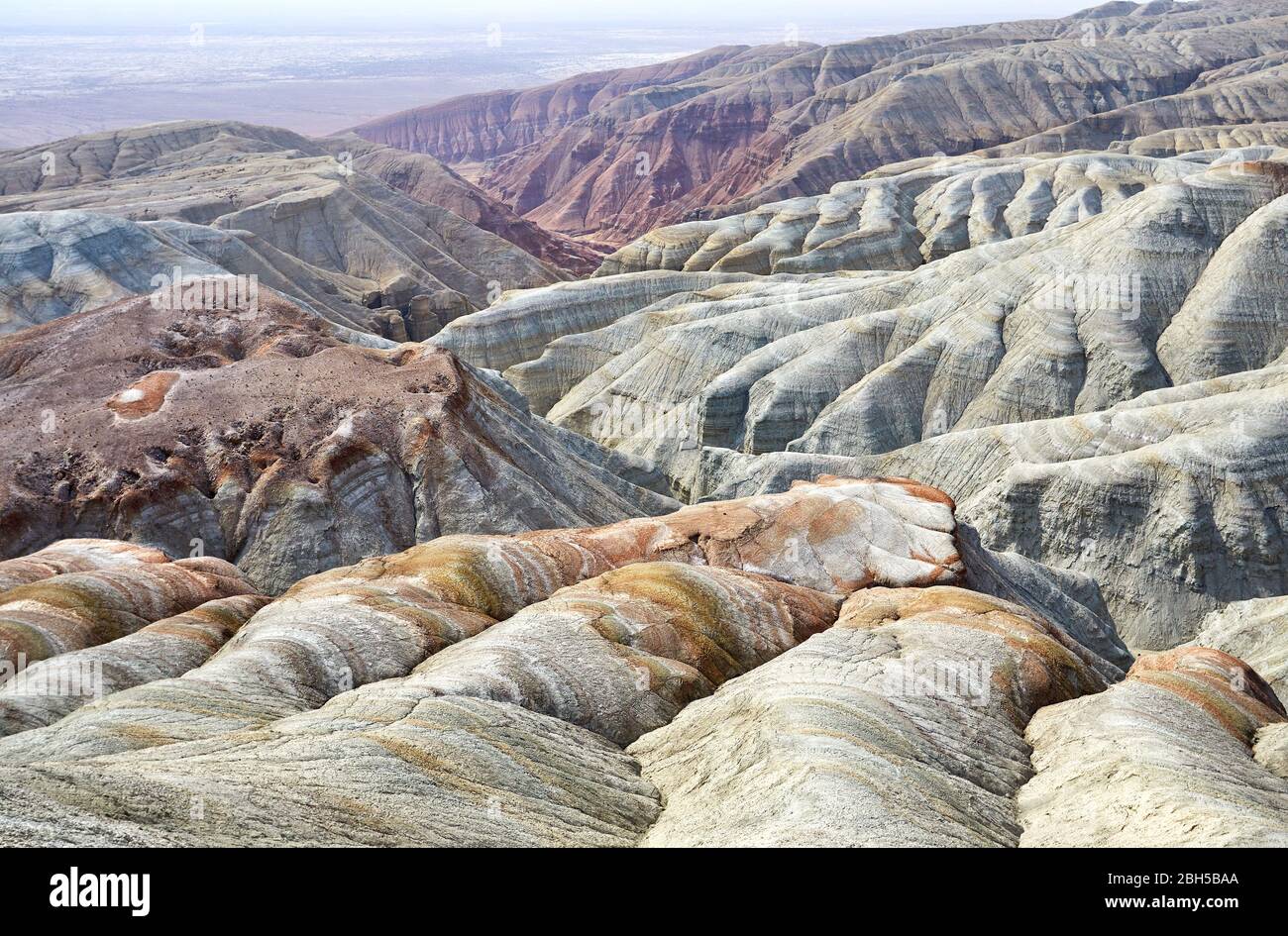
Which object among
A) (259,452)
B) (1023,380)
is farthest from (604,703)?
(1023,380)

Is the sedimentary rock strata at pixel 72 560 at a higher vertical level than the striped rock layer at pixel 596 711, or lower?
lower

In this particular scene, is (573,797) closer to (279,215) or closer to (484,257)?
(279,215)

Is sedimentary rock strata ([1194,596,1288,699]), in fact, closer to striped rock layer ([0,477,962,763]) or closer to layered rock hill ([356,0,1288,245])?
striped rock layer ([0,477,962,763])

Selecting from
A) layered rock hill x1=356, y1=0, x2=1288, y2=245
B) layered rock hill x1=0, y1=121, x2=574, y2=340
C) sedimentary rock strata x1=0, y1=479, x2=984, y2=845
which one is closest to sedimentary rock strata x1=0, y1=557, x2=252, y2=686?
sedimentary rock strata x1=0, y1=479, x2=984, y2=845

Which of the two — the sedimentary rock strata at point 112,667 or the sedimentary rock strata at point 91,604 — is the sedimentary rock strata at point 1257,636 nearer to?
the sedimentary rock strata at point 112,667

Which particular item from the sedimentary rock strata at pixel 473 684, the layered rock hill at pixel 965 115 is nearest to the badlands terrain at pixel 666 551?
the sedimentary rock strata at pixel 473 684

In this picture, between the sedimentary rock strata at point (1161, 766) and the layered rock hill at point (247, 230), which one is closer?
the sedimentary rock strata at point (1161, 766)
